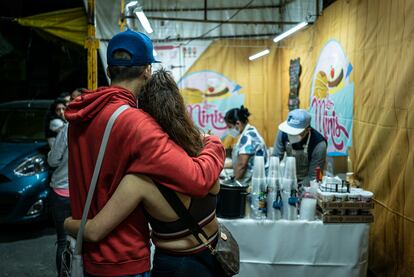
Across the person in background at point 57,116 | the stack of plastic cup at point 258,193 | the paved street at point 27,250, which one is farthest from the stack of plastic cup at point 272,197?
the paved street at point 27,250

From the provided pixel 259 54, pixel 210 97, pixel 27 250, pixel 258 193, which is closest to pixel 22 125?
pixel 27 250

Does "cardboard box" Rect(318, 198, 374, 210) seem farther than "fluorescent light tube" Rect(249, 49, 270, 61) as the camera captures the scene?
No

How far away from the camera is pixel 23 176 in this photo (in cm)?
625

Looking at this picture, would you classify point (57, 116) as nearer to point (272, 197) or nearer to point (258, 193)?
point (258, 193)

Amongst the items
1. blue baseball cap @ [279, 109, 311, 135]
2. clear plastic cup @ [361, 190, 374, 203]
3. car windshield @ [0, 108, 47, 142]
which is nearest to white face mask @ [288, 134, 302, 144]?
blue baseball cap @ [279, 109, 311, 135]

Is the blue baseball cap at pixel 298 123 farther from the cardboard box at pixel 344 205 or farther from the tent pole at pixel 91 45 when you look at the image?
the tent pole at pixel 91 45

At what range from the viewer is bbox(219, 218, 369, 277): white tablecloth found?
156 inches

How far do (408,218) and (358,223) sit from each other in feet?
1.71

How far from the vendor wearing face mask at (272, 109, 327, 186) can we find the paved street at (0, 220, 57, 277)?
10.6ft

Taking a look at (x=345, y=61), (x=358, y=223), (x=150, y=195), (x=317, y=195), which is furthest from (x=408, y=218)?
(x=150, y=195)

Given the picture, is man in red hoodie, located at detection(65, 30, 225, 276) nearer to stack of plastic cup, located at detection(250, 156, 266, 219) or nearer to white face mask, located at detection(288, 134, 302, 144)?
stack of plastic cup, located at detection(250, 156, 266, 219)

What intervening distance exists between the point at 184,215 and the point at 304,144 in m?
3.43

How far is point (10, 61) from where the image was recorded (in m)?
15.6

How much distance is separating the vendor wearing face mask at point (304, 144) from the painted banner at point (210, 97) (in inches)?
201
